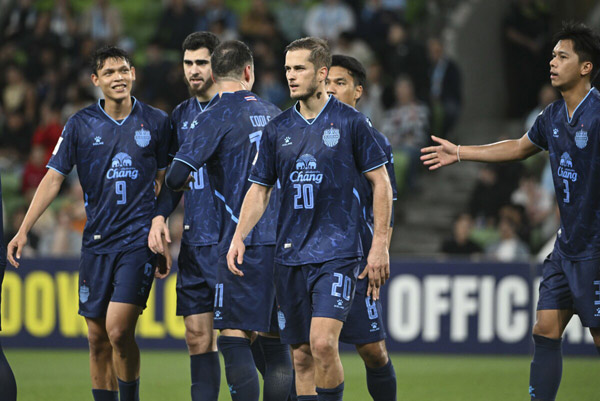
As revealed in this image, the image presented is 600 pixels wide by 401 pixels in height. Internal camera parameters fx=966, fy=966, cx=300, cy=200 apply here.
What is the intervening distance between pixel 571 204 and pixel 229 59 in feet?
7.85

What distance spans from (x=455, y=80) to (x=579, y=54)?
8.06m

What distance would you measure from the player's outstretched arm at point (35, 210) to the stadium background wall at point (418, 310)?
478 cm

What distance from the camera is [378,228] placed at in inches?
224

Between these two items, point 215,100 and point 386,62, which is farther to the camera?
point 386,62

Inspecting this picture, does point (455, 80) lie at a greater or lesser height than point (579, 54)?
greater

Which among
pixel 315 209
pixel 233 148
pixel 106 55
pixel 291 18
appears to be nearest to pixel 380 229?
pixel 315 209

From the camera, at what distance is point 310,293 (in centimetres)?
582

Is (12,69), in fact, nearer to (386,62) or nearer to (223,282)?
(386,62)

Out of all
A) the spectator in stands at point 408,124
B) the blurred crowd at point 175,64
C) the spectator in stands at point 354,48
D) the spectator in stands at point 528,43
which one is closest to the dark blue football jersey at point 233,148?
the blurred crowd at point 175,64

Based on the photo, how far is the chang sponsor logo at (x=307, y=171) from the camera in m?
5.81

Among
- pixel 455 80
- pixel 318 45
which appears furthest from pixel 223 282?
pixel 455 80

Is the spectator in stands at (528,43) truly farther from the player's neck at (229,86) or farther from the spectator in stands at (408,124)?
the player's neck at (229,86)

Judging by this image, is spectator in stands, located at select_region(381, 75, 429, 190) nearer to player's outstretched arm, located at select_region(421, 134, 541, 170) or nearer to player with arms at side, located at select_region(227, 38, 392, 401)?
player's outstretched arm, located at select_region(421, 134, 541, 170)

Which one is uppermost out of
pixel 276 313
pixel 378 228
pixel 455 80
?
pixel 455 80
